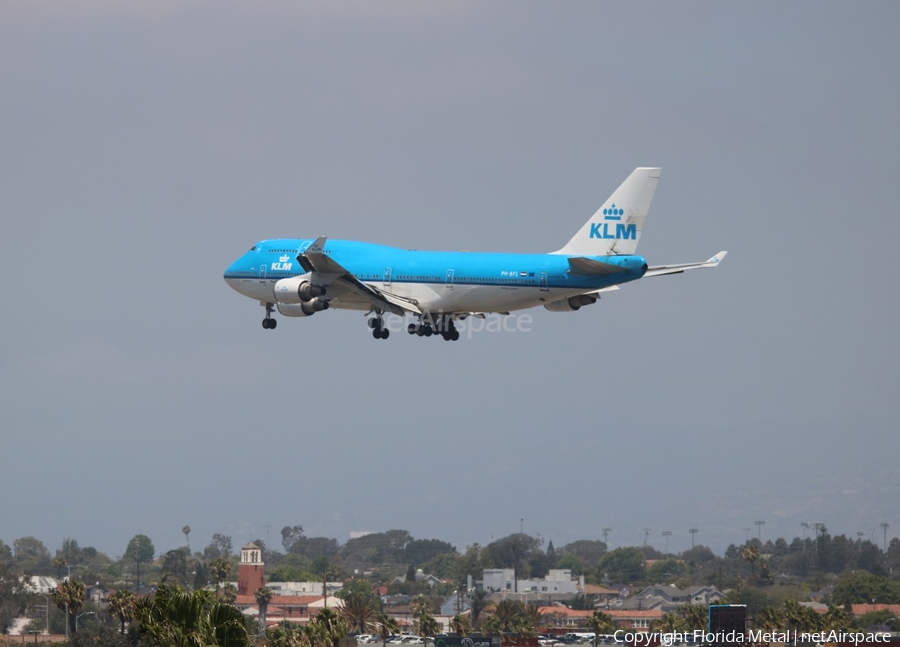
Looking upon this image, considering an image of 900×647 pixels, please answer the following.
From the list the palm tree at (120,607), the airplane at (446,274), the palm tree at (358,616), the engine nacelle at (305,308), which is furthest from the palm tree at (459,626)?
the engine nacelle at (305,308)

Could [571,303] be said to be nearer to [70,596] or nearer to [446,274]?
[446,274]

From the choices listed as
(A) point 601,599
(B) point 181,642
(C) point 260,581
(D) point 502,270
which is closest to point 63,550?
(C) point 260,581

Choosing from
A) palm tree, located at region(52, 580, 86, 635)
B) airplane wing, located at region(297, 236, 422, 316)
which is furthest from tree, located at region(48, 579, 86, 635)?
airplane wing, located at region(297, 236, 422, 316)

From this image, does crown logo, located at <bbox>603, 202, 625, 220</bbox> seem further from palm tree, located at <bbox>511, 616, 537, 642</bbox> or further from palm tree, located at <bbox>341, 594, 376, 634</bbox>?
palm tree, located at <bbox>341, 594, 376, 634</bbox>

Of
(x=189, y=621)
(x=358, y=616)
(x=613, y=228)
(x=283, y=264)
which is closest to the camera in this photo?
(x=189, y=621)

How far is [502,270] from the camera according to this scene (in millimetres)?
72125

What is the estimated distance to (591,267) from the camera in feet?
225

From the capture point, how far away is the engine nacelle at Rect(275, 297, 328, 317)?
250ft

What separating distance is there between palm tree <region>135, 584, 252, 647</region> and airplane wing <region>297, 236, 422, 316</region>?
114 feet

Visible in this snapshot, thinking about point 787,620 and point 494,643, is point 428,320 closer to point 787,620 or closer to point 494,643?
point 494,643

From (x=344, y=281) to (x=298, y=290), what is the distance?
8.64 ft

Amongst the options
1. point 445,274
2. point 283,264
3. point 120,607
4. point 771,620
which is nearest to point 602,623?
point 771,620

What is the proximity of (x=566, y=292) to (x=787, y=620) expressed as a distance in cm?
5558

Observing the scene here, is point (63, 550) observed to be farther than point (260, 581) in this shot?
Yes
